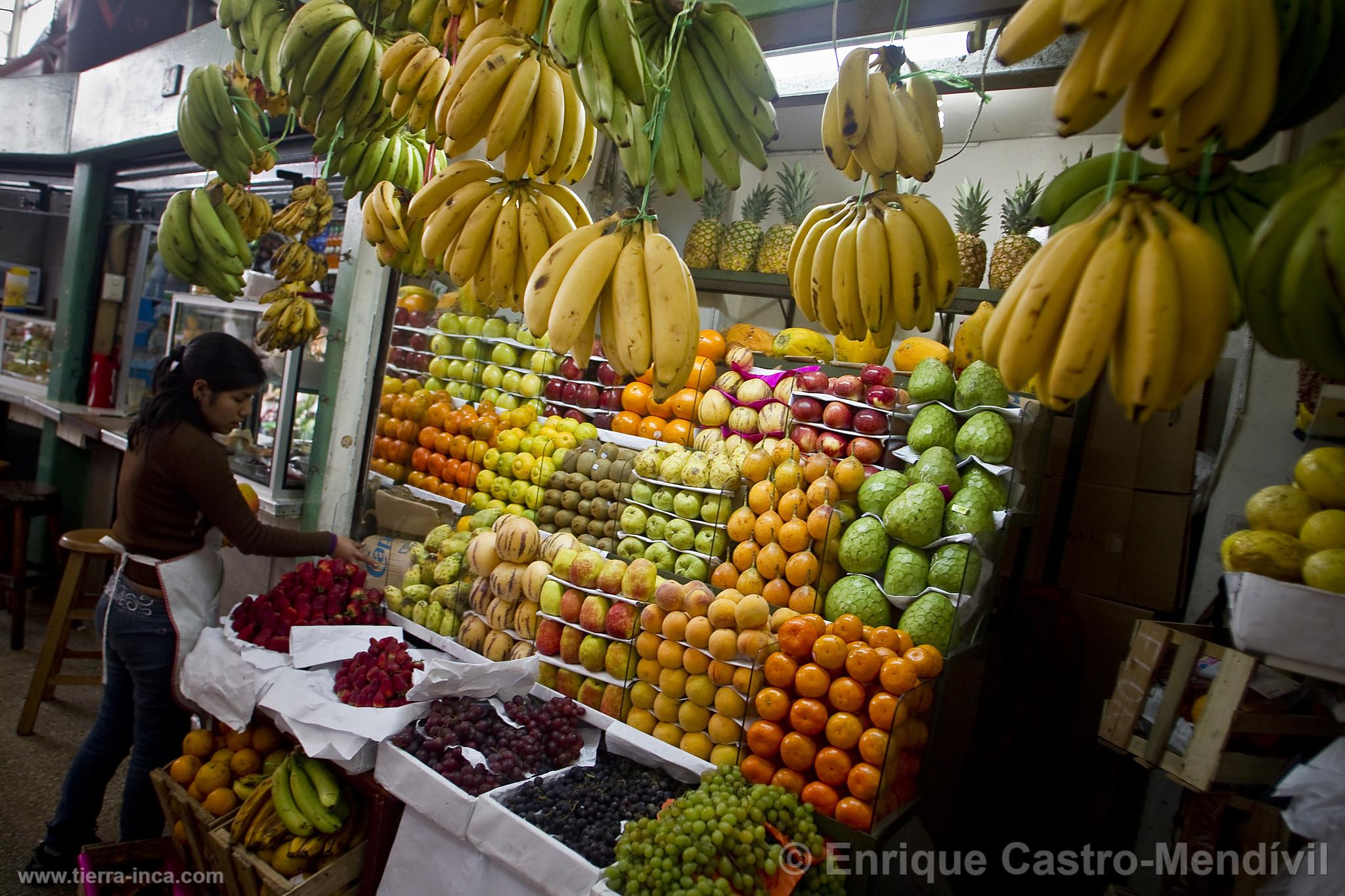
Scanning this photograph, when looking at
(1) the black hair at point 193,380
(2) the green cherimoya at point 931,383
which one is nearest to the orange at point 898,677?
(2) the green cherimoya at point 931,383

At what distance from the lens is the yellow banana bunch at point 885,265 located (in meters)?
1.53

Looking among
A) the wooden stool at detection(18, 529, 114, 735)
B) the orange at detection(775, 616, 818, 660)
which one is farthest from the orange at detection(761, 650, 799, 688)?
the wooden stool at detection(18, 529, 114, 735)

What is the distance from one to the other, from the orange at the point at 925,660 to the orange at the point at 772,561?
47 centimetres

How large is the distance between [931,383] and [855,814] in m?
1.45

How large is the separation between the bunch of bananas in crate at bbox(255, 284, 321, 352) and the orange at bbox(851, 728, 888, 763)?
3.13m

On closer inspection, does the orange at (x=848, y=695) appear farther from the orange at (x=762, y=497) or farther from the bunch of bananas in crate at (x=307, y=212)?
the bunch of bananas in crate at (x=307, y=212)

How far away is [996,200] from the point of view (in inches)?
151

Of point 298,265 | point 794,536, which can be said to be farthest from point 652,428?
point 298,265

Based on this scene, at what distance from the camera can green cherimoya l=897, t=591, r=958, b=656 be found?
211 centimetres

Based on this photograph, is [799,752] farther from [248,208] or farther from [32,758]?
[32,758]

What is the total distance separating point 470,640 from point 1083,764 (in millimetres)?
2515

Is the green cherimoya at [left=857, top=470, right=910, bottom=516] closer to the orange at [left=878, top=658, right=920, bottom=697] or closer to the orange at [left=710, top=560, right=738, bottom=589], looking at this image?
the orange at [left=710, top=560, right=738, bottom=589]

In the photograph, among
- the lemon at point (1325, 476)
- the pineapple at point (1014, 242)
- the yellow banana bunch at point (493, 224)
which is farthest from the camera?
the pineapple at point (1014, 242)

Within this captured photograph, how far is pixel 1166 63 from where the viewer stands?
933 millimetres
